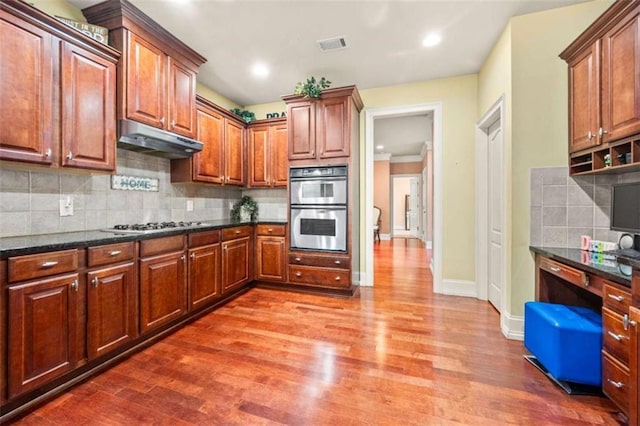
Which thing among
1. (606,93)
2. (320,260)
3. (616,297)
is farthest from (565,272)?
(320,260)

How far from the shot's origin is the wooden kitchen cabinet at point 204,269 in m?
2.74

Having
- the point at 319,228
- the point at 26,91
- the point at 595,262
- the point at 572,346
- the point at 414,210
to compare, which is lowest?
the point at 572,346

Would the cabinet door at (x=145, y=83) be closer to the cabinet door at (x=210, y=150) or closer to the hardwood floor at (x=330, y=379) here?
the cabinet door at (x=210, y=150)

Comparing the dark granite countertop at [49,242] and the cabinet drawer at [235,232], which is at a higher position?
the dark granite countertop at [49,242]

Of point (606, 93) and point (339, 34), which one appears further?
point (339, 34)

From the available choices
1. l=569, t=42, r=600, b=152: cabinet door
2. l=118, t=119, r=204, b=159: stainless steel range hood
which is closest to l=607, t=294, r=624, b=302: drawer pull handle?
l=569, t=42, r=600, b=152: cabinet door

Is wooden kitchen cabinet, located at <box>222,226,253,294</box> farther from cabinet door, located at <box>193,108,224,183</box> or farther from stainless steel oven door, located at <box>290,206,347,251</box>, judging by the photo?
cabinet door, located at <box>193,108,224,183</box>

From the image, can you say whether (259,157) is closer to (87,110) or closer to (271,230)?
(271,230)

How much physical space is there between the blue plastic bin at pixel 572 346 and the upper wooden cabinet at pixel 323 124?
8.12 ft

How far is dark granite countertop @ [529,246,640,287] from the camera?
1.48m

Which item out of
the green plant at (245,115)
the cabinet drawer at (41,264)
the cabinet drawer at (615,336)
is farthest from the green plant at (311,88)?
the cabinet drawer at (615,336)

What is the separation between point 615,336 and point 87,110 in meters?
3.70

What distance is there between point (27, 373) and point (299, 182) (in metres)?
2.82

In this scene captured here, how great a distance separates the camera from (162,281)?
2395 mm
